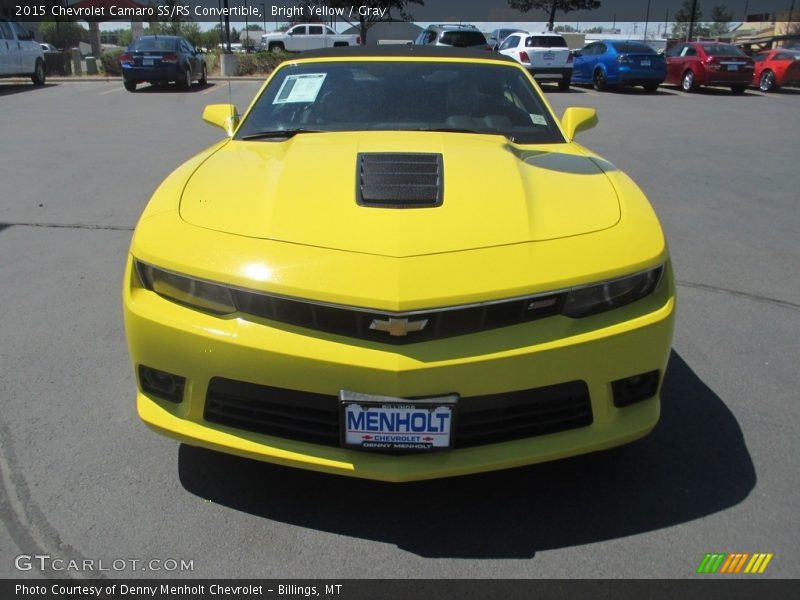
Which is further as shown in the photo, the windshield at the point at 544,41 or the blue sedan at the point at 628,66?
the windshield at the point at 544,41

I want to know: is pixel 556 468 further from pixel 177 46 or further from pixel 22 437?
pixel 177 46

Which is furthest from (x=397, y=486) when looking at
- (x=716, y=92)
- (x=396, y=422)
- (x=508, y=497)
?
(x=716, y=92)

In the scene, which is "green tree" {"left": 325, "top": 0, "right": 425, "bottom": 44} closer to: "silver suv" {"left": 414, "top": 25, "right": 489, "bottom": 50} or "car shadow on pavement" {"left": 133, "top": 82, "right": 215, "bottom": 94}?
"silver suv" {"left": 414, "top": 25, "right": 489, "bottom": 50}

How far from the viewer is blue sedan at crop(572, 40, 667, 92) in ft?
62.7

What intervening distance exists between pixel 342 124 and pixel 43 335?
2001mm

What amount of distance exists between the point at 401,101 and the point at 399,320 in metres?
1.84

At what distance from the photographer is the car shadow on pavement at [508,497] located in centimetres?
240

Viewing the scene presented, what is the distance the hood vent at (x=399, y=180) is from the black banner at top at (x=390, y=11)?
27.9 metres

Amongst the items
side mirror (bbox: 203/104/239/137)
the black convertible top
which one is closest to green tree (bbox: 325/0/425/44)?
the black convertible top

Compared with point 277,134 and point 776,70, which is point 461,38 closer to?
point 776,70

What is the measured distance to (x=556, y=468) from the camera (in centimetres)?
275

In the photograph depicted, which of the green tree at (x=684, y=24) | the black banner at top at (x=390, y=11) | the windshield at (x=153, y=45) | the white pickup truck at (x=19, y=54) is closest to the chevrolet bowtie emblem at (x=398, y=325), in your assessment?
the windshield at (x=153, y=45)

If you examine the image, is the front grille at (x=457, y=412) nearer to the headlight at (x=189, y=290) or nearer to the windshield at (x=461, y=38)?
the headlight at (x=189, y=290)
